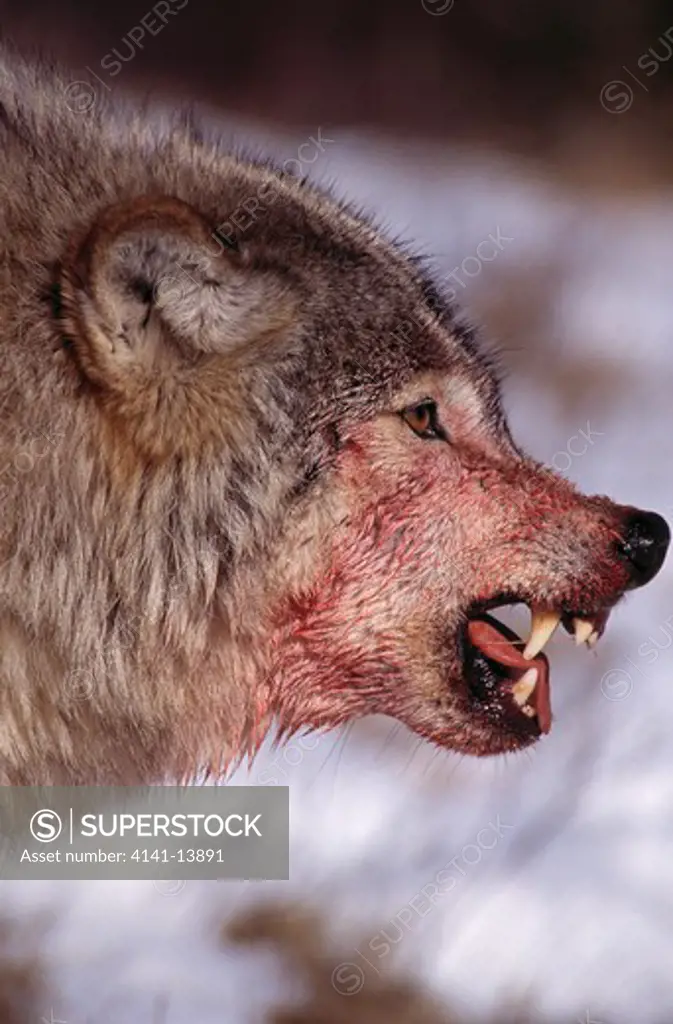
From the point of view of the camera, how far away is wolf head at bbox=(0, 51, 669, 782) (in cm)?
114

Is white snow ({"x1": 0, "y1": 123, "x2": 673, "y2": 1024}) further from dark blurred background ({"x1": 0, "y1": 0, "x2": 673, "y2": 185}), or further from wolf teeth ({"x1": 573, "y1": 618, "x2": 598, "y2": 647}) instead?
wolf teeth ({"x1": 573, "y1": 618, "x2": 598, "y2": 647})

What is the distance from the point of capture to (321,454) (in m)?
1.26

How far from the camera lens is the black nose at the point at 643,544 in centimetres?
140

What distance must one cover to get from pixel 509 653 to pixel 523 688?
0.06m

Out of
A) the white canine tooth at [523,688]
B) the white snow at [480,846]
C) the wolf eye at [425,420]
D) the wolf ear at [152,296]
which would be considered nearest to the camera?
the wolf ear at [152,296]

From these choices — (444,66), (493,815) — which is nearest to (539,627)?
(493,815)

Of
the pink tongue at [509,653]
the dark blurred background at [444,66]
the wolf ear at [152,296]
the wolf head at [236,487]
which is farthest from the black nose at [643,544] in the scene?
the dark blurred background at [444,66]

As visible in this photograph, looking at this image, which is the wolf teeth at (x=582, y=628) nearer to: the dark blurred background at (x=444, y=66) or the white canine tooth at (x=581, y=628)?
the white canine tooth at (x=581, y=628)

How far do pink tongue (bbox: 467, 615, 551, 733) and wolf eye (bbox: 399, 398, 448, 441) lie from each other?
20 cm

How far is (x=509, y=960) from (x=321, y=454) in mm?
1163

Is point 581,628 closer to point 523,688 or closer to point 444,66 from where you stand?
point 523,688

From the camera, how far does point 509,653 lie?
1.45 meters

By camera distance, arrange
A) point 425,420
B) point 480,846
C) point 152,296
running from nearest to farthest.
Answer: point 152,296, point 425,420, point 480,846

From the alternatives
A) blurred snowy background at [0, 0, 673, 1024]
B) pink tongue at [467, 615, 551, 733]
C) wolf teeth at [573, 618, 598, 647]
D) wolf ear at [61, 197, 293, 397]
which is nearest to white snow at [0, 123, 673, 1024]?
blurred snowy background at [0, 0, 673, 1024]
